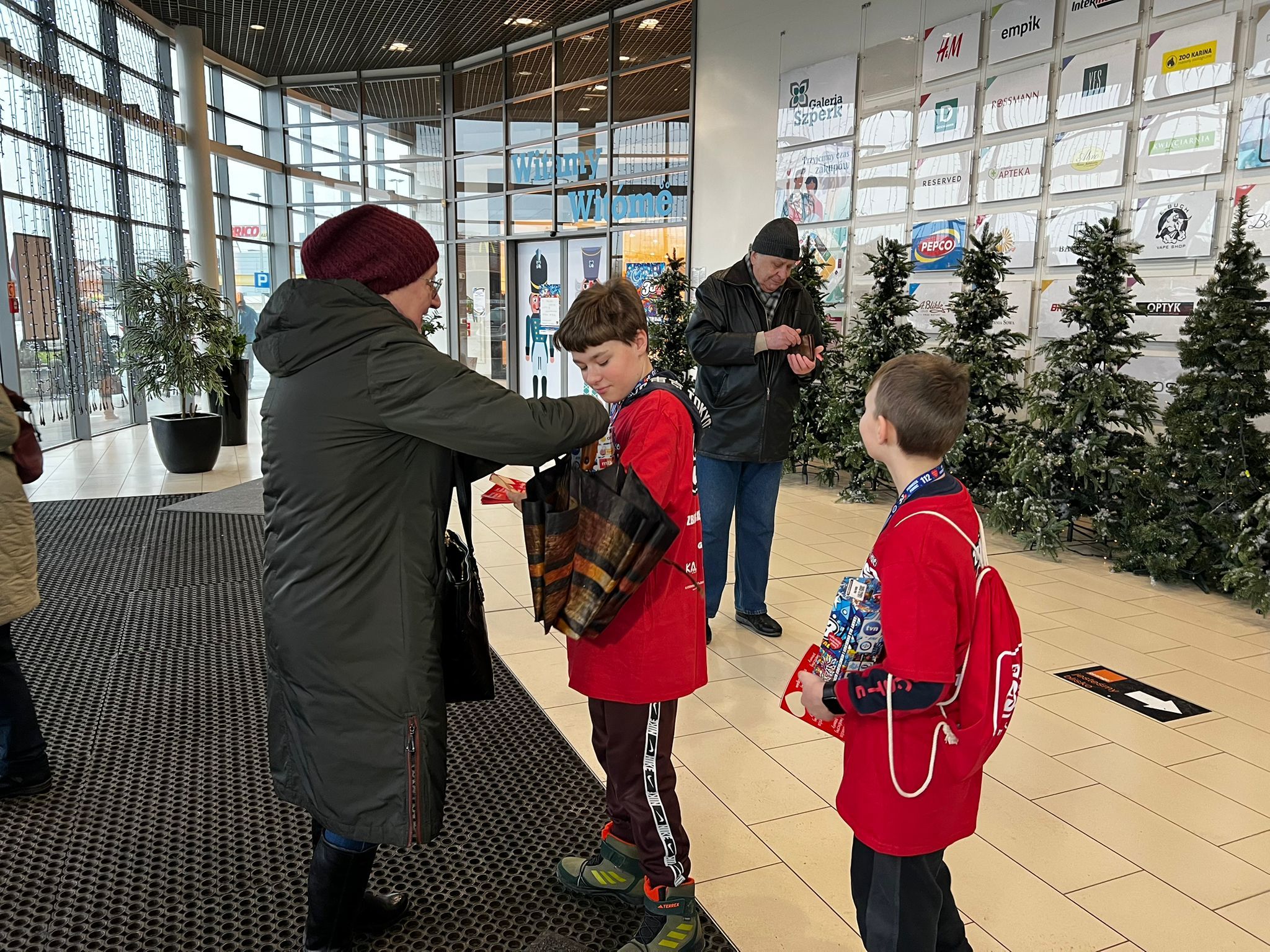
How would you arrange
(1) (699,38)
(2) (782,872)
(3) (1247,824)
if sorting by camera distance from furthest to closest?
1. (1) (699,38)
2. (3) (1247,824)
3. (2) (782,872)

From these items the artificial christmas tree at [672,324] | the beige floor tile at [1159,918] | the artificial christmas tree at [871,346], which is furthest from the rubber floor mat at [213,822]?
the artificial christmas tree at [672,324]

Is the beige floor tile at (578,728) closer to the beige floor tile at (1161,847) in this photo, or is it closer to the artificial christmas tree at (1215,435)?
the beige floor tile at (1161,847)

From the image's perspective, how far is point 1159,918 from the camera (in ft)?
7.13

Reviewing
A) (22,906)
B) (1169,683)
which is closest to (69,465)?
(22,906)

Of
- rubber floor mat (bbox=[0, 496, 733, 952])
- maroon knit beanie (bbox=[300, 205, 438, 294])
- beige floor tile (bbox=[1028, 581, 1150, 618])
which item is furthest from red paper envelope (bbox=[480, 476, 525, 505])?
beige floor tile (bbox=[1028, 581, 1150, 618])

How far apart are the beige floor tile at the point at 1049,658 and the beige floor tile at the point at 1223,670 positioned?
409 mm

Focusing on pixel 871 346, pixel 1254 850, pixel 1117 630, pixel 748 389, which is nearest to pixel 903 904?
pixel 1254 850

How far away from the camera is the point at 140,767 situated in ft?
9.26

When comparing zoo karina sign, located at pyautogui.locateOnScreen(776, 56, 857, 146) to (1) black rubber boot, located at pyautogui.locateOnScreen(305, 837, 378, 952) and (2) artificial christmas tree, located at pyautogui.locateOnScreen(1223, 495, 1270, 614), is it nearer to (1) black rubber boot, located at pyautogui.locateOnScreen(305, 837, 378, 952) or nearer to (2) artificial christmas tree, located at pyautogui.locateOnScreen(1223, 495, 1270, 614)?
(2) artificial christmas tree, located at pyautogui.locateOnScreen(1223, 495, 1270, 614)

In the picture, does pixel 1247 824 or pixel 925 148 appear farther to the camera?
pixel 925 148

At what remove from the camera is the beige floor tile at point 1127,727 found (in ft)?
10.1

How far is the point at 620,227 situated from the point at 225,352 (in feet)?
17.5

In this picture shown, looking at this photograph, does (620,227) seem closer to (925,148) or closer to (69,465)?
(925,148)

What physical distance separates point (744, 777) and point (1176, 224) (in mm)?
5051
